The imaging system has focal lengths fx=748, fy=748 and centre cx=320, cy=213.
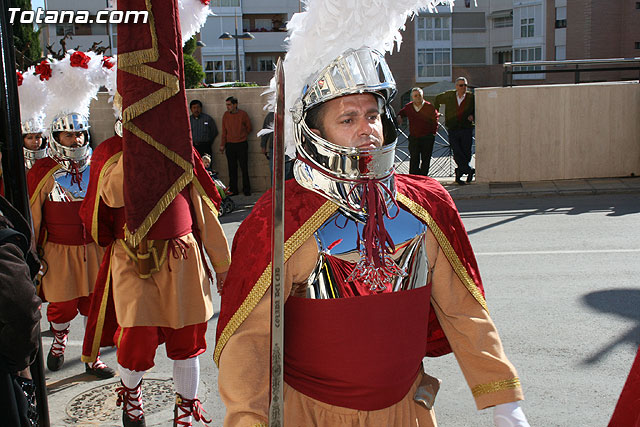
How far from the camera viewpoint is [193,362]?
4211 millimetres

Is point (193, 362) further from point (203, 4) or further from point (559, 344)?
point (559, 344)

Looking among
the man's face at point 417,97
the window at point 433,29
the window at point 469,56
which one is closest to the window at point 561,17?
the window at point 469,56

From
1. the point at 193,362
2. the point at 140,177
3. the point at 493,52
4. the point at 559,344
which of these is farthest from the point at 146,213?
the point at 493,52

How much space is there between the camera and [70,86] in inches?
231

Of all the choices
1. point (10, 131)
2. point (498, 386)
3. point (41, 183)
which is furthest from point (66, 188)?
point (498, 386)

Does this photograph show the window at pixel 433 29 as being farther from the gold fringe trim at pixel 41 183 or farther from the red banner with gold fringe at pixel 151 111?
the red banner with gold fringe at pixel 151 111

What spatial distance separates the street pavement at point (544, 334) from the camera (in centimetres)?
449

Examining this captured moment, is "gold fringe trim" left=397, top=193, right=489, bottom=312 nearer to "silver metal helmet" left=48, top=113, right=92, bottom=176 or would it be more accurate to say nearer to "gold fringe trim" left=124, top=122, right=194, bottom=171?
"gold fringe trim" left=124, top=122, right=194, bottom=171

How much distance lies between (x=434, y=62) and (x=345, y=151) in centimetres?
5372

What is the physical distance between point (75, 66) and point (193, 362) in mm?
2758

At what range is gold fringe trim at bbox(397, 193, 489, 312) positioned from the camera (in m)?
2.46

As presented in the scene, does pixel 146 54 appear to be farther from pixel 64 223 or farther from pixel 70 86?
pixel 70 86

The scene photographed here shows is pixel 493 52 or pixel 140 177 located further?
pixel 493 52

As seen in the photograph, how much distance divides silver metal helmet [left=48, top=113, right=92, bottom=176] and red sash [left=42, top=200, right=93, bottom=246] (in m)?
0.28
